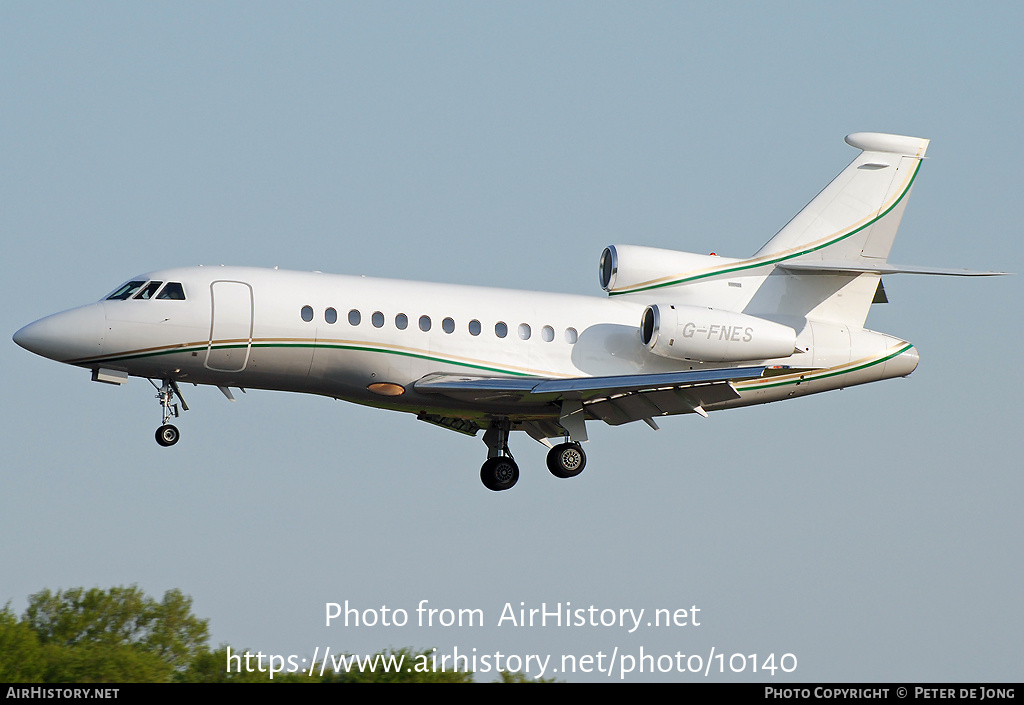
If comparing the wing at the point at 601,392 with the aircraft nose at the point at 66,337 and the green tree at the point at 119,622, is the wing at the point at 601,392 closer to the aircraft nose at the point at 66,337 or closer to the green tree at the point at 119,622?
the aircraft nose at the point at 66,337

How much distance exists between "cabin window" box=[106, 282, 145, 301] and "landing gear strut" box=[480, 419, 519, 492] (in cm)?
740

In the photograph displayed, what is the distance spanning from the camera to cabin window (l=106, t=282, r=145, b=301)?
2469cm

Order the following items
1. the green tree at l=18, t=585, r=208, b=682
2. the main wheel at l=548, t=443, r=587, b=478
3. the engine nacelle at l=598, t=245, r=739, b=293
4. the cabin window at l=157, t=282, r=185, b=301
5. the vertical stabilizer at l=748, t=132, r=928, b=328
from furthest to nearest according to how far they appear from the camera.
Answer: the green tree at l=18, t=585, r=208, b=682, the vertical stabilizer at l=748, t=132, r=928, b=328, the engine nacelle at l=598, t=245, r=739, b=293, the main wheel at l=548, t=443, r=587, b=478, the cabin window at l=157, t=282, r=185, b=301

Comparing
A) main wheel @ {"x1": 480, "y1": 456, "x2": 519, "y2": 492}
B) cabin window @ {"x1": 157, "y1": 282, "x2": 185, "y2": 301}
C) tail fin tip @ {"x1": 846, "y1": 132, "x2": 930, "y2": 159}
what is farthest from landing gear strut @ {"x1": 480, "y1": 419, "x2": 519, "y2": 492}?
tail fin tip @ {"x1": 846, "y1": 132, "x2": 930, "y2": 159}

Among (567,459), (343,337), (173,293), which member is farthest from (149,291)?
(567,459)

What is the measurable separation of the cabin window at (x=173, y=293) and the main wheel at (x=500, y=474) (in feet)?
23.4

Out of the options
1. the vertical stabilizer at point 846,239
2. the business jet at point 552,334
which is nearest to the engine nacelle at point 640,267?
the business jet at point 552,334

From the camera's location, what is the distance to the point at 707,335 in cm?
2598

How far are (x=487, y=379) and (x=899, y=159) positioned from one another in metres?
10.2

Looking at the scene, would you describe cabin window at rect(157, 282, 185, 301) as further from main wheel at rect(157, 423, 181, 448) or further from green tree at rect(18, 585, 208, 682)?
green tree at rect(18, 585, 208, 682)

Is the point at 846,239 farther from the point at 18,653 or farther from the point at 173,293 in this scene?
the point at 18,653
